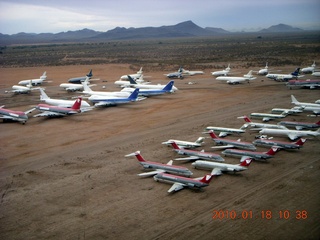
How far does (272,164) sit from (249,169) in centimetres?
290

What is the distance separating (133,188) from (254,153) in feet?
45.8

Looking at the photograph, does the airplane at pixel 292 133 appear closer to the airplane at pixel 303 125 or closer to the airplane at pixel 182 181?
the airplane at pixel 303 125

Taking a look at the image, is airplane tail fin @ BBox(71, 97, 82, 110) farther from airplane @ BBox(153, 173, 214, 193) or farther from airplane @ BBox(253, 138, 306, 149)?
airplane @ BBox(253, 138, 306, 149)

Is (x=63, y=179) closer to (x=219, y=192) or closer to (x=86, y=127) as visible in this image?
(x=219, y=192)

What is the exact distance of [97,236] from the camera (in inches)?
915

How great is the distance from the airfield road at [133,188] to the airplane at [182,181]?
0.62m

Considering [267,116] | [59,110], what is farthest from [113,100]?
[267,116]

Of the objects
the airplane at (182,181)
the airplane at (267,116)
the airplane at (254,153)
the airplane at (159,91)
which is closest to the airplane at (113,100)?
the airplane at (159,91)

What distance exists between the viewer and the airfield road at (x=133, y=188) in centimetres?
2377

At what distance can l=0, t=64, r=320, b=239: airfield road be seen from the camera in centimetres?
2377

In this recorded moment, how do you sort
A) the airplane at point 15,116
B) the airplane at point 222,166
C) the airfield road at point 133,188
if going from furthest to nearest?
the airplane at point 15,116
the airplane at point 222,166
the airfield road at point 133,188
